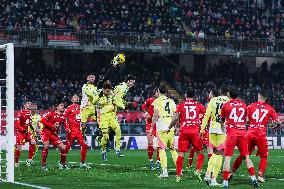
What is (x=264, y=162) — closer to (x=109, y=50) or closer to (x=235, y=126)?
(x=235, y=126)

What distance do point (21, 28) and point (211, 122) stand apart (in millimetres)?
31608

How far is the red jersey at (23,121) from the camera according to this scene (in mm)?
26859

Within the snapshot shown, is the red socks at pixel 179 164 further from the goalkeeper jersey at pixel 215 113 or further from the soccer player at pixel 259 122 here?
the soccer player at pixel 259 122

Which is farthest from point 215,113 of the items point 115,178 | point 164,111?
point 115,178

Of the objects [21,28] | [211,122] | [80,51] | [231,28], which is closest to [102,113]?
[211,122]

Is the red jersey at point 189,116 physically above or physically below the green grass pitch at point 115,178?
above

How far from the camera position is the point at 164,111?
21.5 m

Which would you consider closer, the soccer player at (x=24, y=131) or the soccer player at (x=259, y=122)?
the soccer player at (x=259, y=122)

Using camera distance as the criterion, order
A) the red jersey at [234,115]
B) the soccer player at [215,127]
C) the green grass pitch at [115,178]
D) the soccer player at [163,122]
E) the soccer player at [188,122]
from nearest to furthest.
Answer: the red jersey at [234,115] < the green grass pitch at [115,178] < the soccer player at [215,127] < the soccer player at [188,122] < the soccer player at [163,122]

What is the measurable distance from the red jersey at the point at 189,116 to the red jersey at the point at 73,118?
20.1ft

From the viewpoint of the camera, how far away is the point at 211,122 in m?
19.9

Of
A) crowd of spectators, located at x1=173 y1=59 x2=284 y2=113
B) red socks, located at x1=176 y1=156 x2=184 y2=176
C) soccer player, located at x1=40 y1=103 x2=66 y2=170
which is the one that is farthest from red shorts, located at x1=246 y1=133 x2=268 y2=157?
crowd of spectators, located at x1=173 y1=59 x2=284 y2=113

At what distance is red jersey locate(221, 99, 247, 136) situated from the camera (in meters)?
18.4

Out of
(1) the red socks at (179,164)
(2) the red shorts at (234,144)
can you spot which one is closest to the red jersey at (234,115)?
(2) the red shorts at (234,144)
